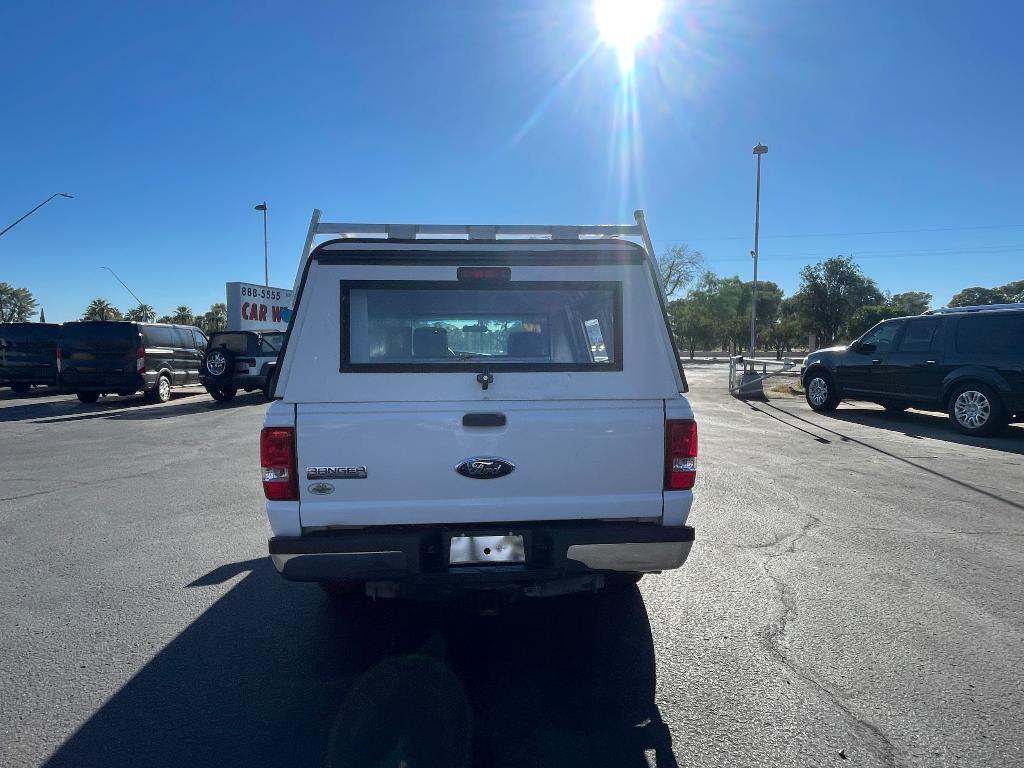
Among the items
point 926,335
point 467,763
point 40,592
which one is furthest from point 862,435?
point 40,592

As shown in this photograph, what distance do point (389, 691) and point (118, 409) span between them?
1446 cm

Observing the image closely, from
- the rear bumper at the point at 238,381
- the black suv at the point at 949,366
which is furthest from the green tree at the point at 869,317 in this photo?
the rear bumper at the point at 238,381

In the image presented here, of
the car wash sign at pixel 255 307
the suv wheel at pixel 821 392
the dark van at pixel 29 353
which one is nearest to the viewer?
the suv wheel at pixel 821 392

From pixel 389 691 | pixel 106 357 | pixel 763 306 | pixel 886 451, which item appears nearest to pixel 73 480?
pixel 389 691

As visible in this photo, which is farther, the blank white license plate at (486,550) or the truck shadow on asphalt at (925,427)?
the truck shadow on asphalt at (925,427)

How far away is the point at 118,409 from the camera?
48.8ft

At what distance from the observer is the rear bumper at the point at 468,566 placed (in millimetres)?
3027

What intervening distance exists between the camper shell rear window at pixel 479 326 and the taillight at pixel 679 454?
41 centimetres

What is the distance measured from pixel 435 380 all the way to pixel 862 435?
9549mm

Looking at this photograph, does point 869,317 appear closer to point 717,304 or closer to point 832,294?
point 832,294

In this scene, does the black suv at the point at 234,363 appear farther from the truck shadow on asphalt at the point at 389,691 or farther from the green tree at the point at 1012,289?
the green tree at the point at 1012,289

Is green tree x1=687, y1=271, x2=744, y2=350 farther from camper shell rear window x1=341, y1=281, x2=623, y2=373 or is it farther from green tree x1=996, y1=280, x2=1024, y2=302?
camper shell rear window x1=341, y1=281, x2=623, y2=373

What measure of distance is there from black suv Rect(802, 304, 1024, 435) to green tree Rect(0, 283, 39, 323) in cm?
6817

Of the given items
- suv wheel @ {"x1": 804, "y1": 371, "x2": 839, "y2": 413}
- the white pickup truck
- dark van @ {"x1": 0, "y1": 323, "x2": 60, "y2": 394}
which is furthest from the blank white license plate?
dark van @ {"x1": 0, "y1": 323, "x2": 60, "y2": 394}
